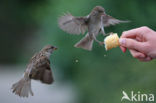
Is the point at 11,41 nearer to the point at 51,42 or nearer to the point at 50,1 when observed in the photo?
the point at 50,1

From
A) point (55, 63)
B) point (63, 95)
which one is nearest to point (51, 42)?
point (55, 63)

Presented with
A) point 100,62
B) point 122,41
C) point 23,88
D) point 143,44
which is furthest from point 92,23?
point 100,62

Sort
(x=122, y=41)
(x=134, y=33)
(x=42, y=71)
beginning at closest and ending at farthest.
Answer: (x=42, y=71)
(x=122, y=41)
(x=134, y=33)

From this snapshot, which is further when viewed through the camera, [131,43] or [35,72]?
[131,43]

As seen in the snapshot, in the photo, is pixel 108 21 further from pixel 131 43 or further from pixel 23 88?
pixel 23 88

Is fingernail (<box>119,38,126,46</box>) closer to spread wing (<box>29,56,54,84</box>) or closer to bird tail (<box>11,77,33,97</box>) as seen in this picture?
spread wing (<box>29,56,54,84</box>)

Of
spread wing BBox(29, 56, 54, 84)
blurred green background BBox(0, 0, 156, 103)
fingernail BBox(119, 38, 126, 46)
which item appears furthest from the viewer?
blurred green background BBox(0, 0, 156, 103)

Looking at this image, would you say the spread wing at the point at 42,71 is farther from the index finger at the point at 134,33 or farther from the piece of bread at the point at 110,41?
the index finger at the point at 134,33

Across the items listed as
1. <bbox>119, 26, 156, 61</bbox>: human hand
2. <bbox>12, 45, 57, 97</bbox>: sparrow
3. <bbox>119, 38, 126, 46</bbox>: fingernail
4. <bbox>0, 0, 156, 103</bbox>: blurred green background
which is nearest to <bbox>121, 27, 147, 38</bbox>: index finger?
<bbox>119, 26, 156, 61</bbox>: human hand

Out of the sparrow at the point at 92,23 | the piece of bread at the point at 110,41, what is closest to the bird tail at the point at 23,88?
the sparrow at the point at 92,23

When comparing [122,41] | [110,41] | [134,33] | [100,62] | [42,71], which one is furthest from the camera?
[100,62]
